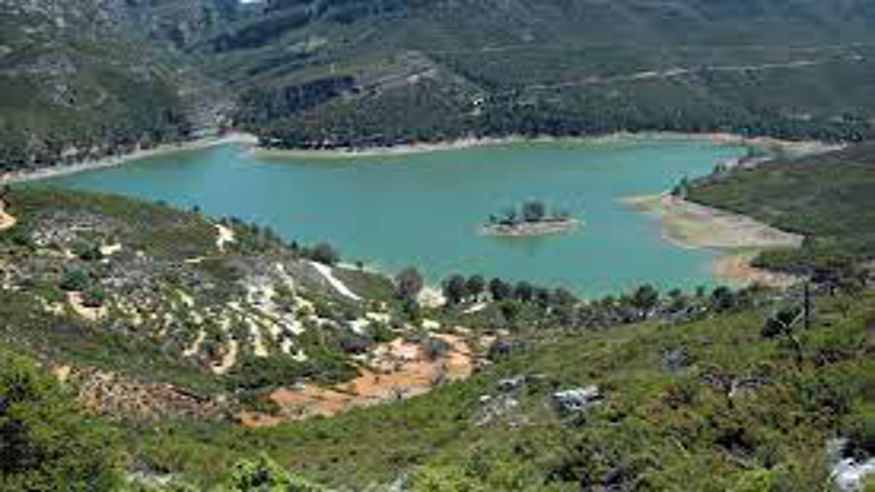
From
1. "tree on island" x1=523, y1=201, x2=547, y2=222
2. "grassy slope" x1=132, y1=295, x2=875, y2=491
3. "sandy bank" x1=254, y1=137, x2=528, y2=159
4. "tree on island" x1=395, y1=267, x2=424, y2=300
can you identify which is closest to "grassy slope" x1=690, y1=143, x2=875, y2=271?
"tree on island" x1=523, y1=201, x2=547, y2=222

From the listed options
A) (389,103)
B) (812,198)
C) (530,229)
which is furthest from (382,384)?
(389,103)

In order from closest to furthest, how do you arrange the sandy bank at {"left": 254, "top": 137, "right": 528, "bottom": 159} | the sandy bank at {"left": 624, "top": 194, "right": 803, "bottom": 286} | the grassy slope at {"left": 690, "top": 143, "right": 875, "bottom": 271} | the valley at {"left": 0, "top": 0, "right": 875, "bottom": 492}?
the valley at {"left": 0, "top": 0, "right": 875, "bottom": 492} < the sandy bank at {"left": 624, "top": 194, "right": 803, "bottom": 286} < the grassy slope at {"left": 690, "top": 143, "right": 875, "bottom": 271} < the sandy bank at {"left": 254, "top": 137, "right": 528, "bottom": 159}

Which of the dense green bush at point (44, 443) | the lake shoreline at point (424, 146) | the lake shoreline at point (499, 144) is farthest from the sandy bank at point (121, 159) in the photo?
the dense green bush at point (44, 443)

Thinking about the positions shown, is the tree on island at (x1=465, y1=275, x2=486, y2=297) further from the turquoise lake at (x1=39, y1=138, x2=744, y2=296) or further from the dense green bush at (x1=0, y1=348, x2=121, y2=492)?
the dense green bush at (x1=0, y1=348, x2=121, y2=492)

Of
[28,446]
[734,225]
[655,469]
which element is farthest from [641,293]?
[28,446]

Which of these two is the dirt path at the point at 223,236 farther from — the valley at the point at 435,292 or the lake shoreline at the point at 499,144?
the lake shoreline at the point at 499,144

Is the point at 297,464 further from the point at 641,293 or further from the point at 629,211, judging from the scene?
the point at 629,211
